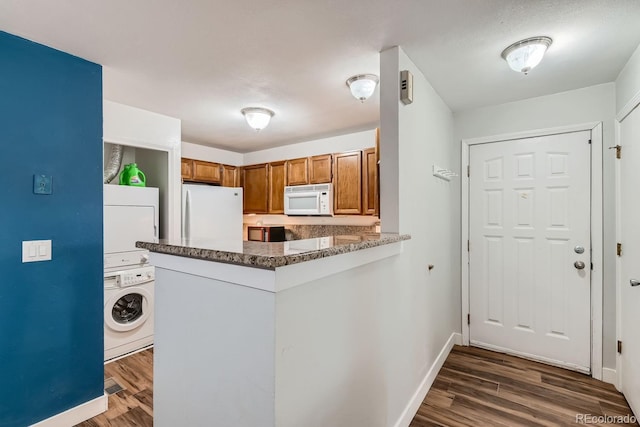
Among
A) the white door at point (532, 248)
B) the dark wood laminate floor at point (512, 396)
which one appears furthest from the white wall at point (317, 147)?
the dark wood laminate floor at point (512, 396)

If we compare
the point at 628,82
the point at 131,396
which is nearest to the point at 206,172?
the point at 131,396

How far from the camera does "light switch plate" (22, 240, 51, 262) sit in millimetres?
1817

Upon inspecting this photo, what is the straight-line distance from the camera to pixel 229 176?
4.90 metres

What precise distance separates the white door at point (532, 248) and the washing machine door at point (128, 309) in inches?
127

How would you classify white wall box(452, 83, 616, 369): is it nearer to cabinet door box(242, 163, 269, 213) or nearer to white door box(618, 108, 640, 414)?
white door box(618, 108, 640, 414)

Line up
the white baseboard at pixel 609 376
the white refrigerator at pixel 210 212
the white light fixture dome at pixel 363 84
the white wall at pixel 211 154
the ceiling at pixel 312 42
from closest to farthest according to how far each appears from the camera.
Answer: the ceiling at pixel 312 42
the white light fixture dome at pixel 363 84
the white baseboard at pixel 609 376
the white refrigerator at pixel 210 212
the white wall at pixel 211 154

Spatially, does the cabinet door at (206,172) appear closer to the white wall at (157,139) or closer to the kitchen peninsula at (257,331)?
the white wall at (157,139)

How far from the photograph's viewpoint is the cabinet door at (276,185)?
452 cm

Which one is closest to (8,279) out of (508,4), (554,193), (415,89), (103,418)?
(103,418)

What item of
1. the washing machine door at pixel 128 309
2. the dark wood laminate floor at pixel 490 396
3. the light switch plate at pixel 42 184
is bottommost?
the dark wood laminate floor at pixel 490 396

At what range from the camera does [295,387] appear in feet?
3.61

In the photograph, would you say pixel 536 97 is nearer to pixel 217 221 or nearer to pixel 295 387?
pixel 295 387

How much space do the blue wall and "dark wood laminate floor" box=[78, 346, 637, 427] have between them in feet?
1.03

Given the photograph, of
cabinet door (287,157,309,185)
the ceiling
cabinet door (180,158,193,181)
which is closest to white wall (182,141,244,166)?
cabinet door (180,158,193,181)
